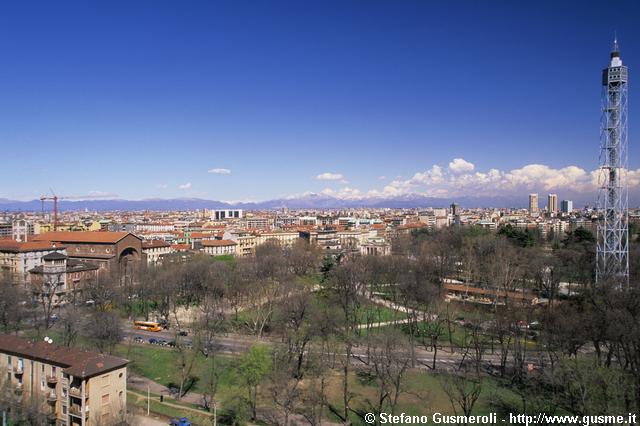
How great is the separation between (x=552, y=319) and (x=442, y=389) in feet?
29.3

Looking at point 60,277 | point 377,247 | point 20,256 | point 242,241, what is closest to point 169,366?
point 60,277

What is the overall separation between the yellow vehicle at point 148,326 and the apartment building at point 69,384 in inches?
661

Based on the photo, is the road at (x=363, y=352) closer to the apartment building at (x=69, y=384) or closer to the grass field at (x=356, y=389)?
the grass field at (x=356, y=389)

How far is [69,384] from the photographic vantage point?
67.4ft

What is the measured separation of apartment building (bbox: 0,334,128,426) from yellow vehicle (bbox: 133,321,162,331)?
55.1 ft

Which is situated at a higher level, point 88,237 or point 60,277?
point 88,237

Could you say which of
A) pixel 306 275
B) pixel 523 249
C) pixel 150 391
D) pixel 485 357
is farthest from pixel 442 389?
pixel 523 249

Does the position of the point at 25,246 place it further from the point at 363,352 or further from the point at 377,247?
the point at 377,247

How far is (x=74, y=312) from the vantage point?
3075 cm

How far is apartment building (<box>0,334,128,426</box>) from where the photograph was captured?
2009 centimetres

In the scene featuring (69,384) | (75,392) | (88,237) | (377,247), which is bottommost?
(377,247)

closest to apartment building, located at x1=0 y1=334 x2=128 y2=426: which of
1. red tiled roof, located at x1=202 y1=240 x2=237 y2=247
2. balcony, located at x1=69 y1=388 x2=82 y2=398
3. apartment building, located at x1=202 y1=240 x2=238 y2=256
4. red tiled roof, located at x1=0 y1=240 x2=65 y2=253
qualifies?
balcony, located at x1=69 y1=388 x2=82 y2=398

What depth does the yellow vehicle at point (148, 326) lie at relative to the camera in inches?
1561

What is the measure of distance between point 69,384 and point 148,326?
1984 centimetres
